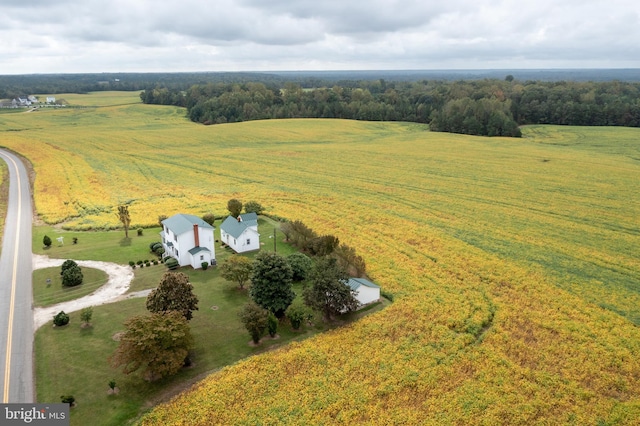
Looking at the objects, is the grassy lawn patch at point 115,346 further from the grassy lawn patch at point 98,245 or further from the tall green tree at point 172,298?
the grassy lawn patch at point 98,245

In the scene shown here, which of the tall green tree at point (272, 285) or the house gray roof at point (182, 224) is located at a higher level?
the house gray roof at point (182, 224)

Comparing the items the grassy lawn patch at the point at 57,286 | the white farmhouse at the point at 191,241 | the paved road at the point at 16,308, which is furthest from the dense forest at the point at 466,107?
the grassy lawn patch at the point at 57,286

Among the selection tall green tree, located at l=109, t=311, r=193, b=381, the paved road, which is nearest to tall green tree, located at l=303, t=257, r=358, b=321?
tall green tree, located at l=109, t=311, r=193, b=381

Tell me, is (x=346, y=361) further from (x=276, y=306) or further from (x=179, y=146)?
(x=179, y=146)

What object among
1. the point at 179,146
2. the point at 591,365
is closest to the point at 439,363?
the point at 591,365

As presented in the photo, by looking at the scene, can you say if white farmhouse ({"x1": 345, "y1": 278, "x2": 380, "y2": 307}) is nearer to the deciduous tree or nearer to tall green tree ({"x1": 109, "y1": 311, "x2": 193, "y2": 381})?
the deciduous tree
